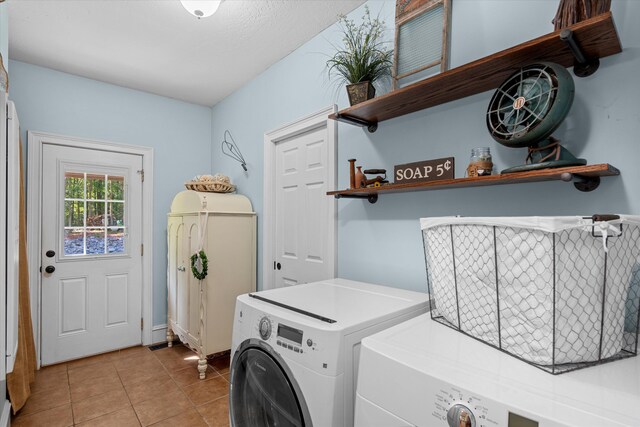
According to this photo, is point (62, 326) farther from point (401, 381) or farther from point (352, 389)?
point (401, 381)

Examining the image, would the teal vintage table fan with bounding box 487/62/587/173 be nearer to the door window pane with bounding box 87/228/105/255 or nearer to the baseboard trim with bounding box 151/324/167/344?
the door window pane with bounding box 87/228/105/255

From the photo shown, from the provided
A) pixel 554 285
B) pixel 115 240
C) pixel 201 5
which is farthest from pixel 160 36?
pixel 554 285

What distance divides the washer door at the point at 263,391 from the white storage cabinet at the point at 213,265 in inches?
50.7

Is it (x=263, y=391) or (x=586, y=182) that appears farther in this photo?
(x=263, y=391)

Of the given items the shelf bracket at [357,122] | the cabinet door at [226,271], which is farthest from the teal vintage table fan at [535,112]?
the cabinet door at [226,271]

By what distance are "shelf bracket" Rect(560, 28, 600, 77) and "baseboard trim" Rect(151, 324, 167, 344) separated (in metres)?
3.89

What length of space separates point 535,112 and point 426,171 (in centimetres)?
49

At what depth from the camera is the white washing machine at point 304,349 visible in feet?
3.41

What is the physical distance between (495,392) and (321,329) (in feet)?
1.75

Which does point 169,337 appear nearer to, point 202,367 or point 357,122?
point 202,367

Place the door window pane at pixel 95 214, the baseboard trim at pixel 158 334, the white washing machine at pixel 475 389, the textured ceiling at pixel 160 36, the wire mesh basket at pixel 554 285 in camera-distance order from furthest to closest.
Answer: the baseboard trim at pixel 158 334
the door window pane at pixel 95 214
the textured ceiling at pixel 160 36
the wire mesh basket at pixel 554 285
the white washing machine at pixel 475 389

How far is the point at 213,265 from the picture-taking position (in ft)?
8.91

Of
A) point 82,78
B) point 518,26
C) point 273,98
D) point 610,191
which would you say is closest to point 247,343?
point 610,191

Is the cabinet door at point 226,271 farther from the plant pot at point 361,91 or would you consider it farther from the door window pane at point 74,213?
the plant pot at point 361,91
